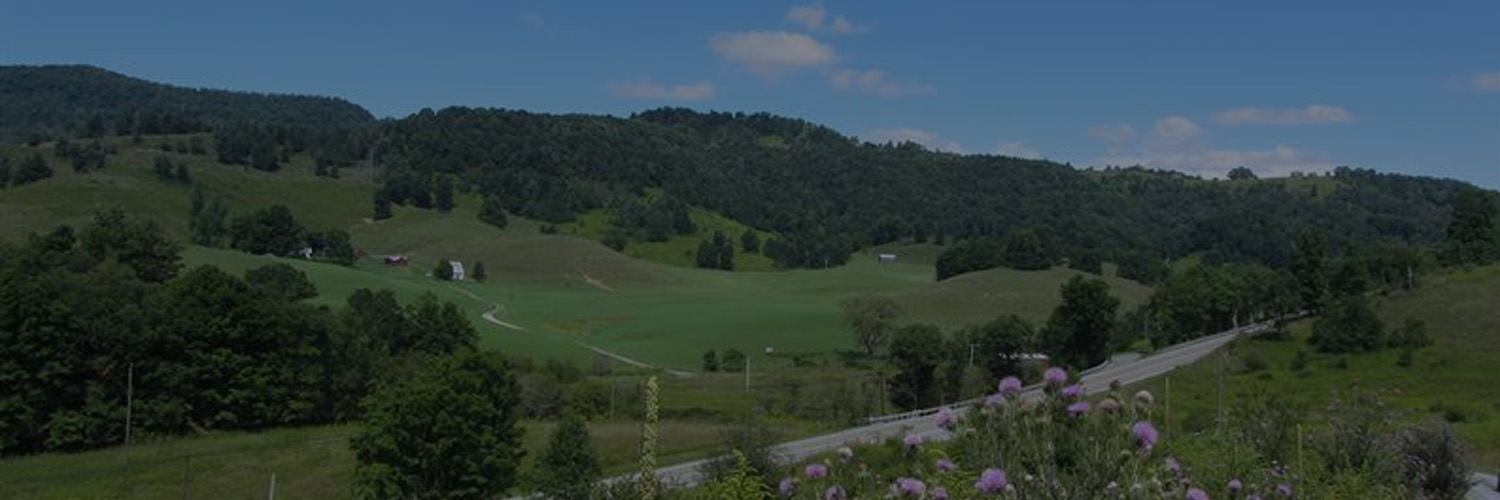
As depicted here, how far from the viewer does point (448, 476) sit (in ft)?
129

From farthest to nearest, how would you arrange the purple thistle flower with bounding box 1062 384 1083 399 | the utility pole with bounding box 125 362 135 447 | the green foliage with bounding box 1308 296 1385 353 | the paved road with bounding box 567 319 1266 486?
the green foliage with bounding box 1308 296 1385 353 → the utility pole with bounding box 125 362 135 447 → the paved road with bounding box 567 319 1266 486 → the purple thistle flower with bounding box 1062 384 1083 399

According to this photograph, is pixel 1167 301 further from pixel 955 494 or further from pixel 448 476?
pixel 955 494

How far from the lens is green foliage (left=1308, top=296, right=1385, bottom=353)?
79.7 meters

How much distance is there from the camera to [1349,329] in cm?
8031

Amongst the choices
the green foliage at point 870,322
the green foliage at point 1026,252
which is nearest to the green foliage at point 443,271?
the green foliage at point 870,322

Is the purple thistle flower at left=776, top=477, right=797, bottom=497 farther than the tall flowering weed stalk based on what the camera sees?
Yes

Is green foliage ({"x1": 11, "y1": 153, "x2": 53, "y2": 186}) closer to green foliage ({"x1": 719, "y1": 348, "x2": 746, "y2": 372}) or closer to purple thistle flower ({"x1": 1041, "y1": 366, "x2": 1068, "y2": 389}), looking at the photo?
green foliage ({"x1": 719, "y1": 348, "x2": 746, "y2": 372})

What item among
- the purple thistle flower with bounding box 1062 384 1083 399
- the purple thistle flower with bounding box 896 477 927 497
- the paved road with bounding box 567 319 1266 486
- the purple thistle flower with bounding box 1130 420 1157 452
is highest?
the purple thistle flower with bounding box 1062 384 1083 399

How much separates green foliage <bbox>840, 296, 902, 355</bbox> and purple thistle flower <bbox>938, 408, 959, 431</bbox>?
303 feet

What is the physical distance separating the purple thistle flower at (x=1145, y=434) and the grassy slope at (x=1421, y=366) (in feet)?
173

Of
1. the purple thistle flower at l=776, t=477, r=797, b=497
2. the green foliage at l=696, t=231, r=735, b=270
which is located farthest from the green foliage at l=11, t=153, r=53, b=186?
the purple thistle flower at l=776, t=477, r=797, b=497

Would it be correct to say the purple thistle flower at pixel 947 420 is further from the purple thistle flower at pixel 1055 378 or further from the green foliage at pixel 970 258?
the green foliage at pixel 970 258

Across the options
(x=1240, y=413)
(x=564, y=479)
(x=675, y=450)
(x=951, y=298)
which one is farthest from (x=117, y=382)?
(x=951, y=298)

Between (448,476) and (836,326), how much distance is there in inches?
2817
